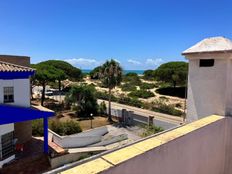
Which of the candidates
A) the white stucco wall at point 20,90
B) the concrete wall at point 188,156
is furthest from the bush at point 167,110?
the concrete wall at point 188,156

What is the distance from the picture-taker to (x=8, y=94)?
11.8 m

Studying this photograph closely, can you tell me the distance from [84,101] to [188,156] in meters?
23.8

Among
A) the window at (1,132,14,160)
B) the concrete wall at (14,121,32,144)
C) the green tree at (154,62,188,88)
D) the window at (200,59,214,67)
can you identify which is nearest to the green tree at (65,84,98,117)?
the concrete wall at (14,121,32,144)

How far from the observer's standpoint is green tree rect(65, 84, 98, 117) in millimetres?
26328

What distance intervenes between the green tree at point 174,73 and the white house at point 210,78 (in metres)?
42.4

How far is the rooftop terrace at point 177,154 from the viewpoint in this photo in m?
2.15

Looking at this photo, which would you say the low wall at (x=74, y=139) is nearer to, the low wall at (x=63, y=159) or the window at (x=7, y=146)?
the low wall at (x=63, y=159)

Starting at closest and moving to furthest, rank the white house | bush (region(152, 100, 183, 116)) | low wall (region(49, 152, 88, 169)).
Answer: the white house
low wall (region(49, 152, 88, 169))
bush (region(152, 100, 183, 116))

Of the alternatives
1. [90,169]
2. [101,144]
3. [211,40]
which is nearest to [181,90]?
[101,144]

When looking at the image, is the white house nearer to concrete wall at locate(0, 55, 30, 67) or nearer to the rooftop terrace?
the rooftop terrace

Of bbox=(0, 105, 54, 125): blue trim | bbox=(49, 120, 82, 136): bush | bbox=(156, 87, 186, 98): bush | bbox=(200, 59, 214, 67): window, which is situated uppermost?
bbox=(200, 59, 214, 67): window

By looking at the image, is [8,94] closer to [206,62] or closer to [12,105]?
[12,105]

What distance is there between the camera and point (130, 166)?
228 cm

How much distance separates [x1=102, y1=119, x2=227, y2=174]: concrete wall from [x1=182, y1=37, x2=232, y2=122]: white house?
0.44 m
